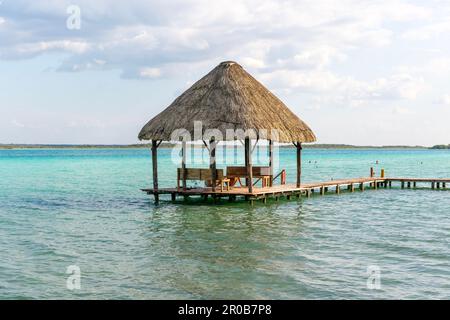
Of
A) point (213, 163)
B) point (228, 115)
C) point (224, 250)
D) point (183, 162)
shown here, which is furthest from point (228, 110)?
point (224, 250)

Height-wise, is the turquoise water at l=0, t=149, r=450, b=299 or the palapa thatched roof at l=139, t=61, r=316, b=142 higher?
the palapa thatched roof at l=139, t=61, r=316, b=142

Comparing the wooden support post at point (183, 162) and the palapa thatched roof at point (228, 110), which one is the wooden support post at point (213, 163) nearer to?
the palapa thatched roof at point (228, 110)

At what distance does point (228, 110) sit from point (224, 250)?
9275 millimetres

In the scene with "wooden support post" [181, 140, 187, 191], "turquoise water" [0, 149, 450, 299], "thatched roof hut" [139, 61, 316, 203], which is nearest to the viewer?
"turquoise water" [0, 149, 450, 299]

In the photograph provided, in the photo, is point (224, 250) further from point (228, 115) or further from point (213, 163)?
point (228, 115)

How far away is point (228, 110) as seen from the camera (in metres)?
22.7

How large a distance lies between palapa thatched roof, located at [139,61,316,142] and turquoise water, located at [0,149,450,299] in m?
3.09

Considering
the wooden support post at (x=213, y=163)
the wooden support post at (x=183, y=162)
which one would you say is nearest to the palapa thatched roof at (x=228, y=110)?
the wooden support post at (x=213, y=163)

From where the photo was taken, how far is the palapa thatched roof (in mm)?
22438

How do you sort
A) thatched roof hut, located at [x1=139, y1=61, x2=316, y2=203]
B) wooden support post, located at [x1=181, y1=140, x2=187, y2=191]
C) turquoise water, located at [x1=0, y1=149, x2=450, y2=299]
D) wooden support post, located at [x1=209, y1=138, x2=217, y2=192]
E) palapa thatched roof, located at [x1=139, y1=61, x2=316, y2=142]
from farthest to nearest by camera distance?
wooden support post, located at [x1=181, y1=140, x2=187, y2=191], wooden support post, located at [x1=209, y1=138, x2=217, y2=192], palapa thatched roof, located at [x1=139, y1=61, x2=316, y2=142], thatched roof hut, located at [x1=139, y1=61, x2=316, y2=203], turquoise water, located at [x1=0, y1=149, x2=450, y2=299]

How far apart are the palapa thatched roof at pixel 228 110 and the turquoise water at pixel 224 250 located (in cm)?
309

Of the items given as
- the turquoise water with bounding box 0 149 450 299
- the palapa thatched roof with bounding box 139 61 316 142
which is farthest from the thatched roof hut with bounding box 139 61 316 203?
the turquoise water with bounding box 0 149 450 299

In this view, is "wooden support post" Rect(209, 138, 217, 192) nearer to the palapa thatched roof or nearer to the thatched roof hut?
the thatched roof hut

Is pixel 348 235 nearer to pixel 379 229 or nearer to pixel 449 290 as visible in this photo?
pixel 379 229
